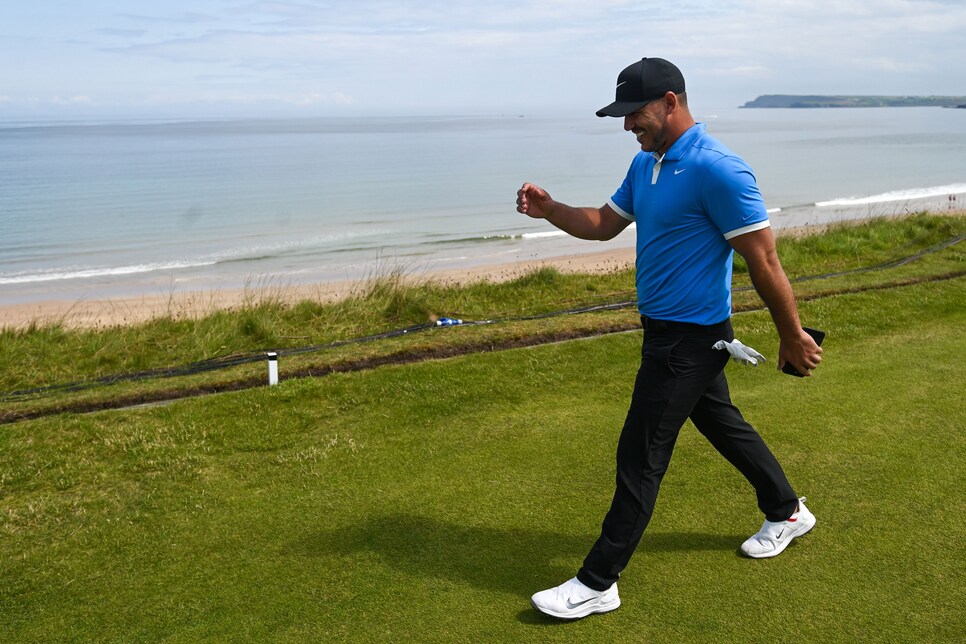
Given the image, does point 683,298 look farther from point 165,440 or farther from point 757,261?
point 165,440

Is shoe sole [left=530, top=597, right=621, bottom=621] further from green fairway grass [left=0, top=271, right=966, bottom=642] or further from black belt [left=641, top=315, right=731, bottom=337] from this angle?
black belt [left=641, top=315, right=731, bottom=337]

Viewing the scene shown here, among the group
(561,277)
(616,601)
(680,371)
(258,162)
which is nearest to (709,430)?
(680,371)

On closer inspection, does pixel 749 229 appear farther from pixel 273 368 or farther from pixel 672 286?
pixel 273 368

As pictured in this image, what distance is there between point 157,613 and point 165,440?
7.15 ft

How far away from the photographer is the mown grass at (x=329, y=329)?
8195 millimetres

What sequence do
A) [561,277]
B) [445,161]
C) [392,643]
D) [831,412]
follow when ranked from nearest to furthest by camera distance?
[392,643], [831,412], [561,277], [445,161]

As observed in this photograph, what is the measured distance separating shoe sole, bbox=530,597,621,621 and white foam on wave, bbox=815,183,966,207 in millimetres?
36974

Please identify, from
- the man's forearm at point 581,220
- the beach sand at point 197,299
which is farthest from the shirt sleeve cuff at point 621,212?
the beach sand at point 197,299

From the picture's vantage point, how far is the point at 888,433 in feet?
19.6

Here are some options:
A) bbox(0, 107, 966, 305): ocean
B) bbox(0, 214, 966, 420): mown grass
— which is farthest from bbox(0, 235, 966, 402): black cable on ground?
bbox(0, 107, 966, 305): ocean

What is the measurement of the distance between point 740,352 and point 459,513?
5.87 ft

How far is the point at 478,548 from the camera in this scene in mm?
4652

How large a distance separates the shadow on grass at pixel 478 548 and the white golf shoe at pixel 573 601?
0.19m

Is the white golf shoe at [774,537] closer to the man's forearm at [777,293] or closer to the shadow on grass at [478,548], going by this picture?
the shadow on grass at [478,548]
